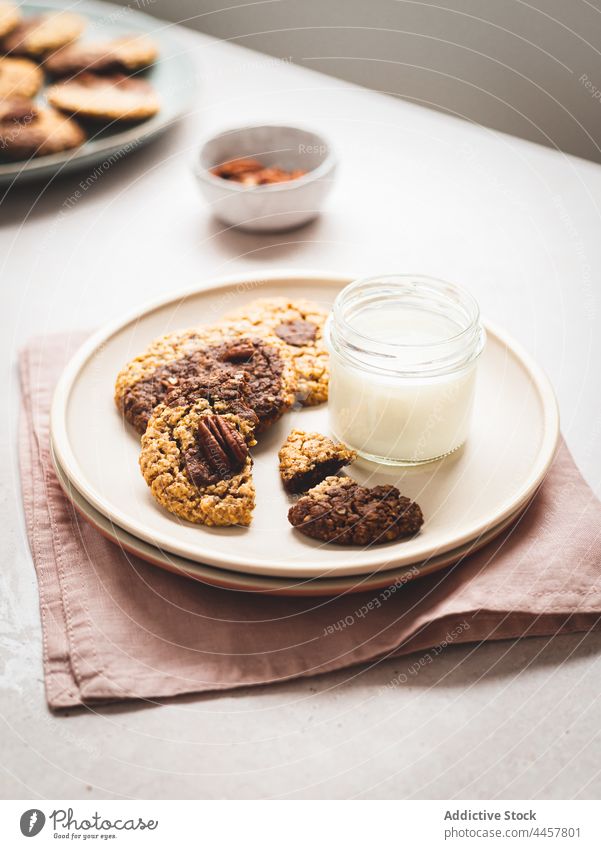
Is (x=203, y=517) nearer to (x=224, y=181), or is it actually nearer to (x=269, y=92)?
(x=224, y=181)

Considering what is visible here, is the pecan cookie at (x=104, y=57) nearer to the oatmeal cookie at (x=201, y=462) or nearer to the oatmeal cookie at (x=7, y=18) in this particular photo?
the oatmeal cookie at (x=7, y=18)

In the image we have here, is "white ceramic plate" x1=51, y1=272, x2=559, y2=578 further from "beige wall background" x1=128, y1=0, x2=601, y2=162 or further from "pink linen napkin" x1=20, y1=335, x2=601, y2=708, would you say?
"beige wall background" x1=128, y1=0, x2=601, y2=162

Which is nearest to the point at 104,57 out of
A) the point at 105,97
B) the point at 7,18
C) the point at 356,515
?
the point at 105,97

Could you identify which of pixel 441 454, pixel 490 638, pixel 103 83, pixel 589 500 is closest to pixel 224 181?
pixel 103 83

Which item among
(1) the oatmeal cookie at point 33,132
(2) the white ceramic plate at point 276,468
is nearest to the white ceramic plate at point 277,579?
(2) the white ceramic plate at point 276,468

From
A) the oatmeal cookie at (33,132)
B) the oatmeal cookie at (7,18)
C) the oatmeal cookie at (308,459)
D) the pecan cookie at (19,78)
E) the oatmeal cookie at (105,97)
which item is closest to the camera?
the oatmeal cookie at (308,459)

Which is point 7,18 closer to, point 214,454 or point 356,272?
point 356,272
